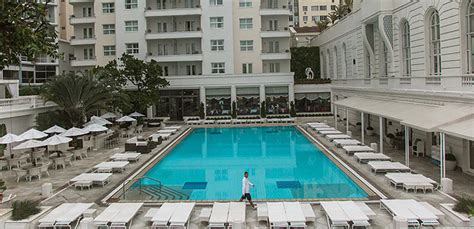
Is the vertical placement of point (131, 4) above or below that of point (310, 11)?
below

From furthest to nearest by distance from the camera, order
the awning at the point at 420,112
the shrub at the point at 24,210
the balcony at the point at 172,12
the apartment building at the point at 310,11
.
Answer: the apartment building at the point at 310,11 < the balcony at the point at 172,12 < the awning at the point at 420,112 < the shrub at the point at 24,210

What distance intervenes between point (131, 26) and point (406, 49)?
97.0 ft

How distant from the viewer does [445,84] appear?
18.4 metres

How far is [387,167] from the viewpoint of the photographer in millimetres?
18203

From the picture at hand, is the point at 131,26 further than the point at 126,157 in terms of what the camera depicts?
Yes

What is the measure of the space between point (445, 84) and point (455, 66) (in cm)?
145

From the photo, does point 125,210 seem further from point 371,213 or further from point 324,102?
point 324,102

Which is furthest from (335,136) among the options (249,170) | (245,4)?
(245,4)

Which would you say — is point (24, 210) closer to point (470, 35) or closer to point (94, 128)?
point (94, 128)

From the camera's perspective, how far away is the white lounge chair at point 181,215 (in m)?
12.3

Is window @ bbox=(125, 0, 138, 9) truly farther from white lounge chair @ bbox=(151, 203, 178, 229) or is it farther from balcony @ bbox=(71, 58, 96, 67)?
white lounge chair @ bbox=(151, 203, 178, 229)

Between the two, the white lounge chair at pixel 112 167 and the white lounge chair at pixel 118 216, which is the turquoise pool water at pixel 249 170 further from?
the white lounge chair at pixel 118 216

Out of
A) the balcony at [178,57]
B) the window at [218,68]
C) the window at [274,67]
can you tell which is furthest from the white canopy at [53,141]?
the window at [274,67]

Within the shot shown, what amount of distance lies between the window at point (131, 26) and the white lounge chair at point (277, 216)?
1416 inches
